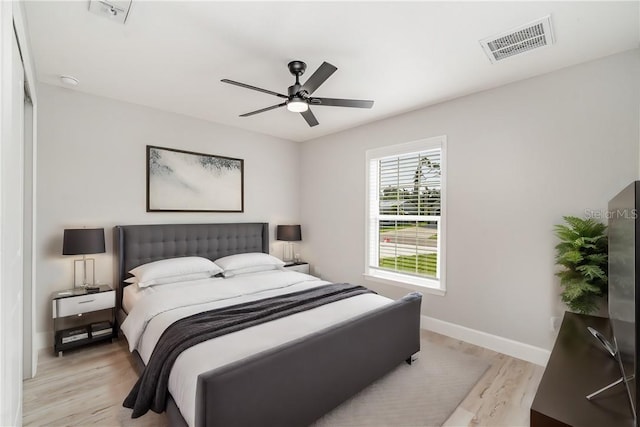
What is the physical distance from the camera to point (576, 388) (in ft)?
4.06

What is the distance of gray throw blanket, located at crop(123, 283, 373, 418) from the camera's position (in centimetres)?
179

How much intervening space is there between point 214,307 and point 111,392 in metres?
0.94

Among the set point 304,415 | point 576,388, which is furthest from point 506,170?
point 304,415

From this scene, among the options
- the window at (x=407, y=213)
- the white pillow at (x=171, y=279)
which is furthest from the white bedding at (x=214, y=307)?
the window at (x=407, y=213)

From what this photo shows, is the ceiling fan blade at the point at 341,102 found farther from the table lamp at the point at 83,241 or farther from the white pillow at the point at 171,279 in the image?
the table lamp at the point at 83,241

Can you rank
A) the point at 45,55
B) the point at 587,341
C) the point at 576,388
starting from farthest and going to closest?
the point at 45,55
the point at 587,341
the point at 576,388

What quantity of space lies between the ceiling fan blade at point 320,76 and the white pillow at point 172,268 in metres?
2.29

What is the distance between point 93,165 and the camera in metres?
3.17

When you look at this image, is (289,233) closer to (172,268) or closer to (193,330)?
(172,268)

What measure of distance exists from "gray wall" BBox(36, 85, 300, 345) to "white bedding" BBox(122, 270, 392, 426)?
3.25 ft

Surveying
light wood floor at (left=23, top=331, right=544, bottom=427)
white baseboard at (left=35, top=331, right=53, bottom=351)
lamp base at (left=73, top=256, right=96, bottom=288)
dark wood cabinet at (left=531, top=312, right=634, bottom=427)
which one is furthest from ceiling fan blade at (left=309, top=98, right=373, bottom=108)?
white baseboard at (left=35, top=331, right=53, bottom=351)

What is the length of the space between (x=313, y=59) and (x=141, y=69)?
1.53 m

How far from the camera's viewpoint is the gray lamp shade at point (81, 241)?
278 cm

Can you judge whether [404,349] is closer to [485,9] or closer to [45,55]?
[485,9]
